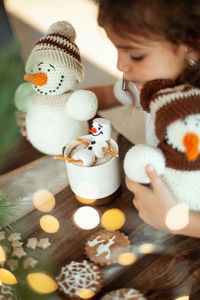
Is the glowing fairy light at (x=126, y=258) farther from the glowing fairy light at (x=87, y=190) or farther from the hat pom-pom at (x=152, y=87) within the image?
the hat pom-pom at (x=152, y=87)

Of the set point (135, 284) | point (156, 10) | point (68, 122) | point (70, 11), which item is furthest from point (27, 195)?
point (70, 11)

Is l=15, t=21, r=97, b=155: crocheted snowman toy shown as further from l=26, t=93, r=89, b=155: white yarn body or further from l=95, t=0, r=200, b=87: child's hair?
l=95, t=0, r=200, b=87: child's hair

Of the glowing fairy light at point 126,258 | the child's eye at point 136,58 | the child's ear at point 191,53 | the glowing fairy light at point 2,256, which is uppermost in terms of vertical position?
the child's ear at point 191,53

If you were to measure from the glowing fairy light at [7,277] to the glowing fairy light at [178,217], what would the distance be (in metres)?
0.27

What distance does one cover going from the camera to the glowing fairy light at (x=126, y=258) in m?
0.50

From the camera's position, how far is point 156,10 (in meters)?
0.47

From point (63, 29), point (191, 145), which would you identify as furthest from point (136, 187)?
point (63, 29)

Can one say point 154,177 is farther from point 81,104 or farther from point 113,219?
point 81,104

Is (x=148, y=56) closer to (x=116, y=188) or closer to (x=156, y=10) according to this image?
(x=156, y=10)

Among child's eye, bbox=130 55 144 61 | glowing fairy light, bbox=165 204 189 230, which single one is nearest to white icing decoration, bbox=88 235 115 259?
glowing fairy light, bbox=165 204 189 230

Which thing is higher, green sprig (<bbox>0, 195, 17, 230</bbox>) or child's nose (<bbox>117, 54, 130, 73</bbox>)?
child's nose (<bbox>117, 54, 130, 73</bbox>)

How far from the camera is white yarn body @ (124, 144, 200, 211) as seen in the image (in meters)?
0.48

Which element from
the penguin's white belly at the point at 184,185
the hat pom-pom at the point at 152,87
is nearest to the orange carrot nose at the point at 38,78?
the hat pom-pom at the point at 152,87

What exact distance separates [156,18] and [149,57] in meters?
0.06
